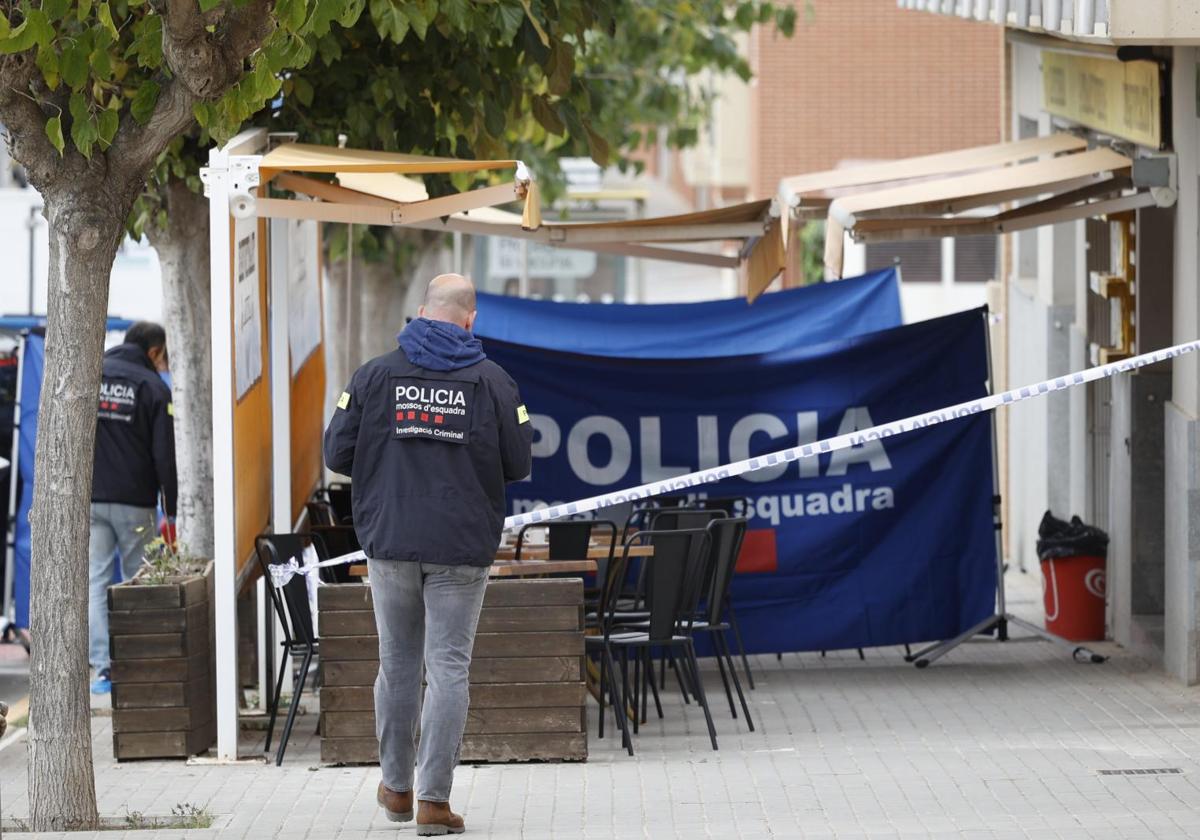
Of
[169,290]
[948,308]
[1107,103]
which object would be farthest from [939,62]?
[169,290]

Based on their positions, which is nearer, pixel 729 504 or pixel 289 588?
pixel 289 588

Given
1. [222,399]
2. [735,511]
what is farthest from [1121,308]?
[222,399]

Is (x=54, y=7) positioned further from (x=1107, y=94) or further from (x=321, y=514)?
(x=1107, y=94)

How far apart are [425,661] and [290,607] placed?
2057 millimetres

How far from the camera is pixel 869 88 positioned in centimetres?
3006

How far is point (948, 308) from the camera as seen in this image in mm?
32062

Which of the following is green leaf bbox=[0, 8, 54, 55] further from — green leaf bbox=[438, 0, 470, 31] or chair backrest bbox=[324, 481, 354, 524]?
chair backrest bbox=[324, 481, 354, 524]

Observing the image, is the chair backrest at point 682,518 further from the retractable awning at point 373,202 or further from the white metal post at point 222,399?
the white metal post at point 222,399

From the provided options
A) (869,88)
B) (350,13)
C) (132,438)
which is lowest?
(132,438)

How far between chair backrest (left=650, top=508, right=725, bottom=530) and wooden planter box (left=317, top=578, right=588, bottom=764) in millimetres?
1668

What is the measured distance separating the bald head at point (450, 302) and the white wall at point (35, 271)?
16.5 metres

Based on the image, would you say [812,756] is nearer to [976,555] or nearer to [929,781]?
[929,781]

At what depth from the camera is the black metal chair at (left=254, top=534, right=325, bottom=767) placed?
29.7 feet

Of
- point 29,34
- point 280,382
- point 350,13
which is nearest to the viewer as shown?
point 29,34
